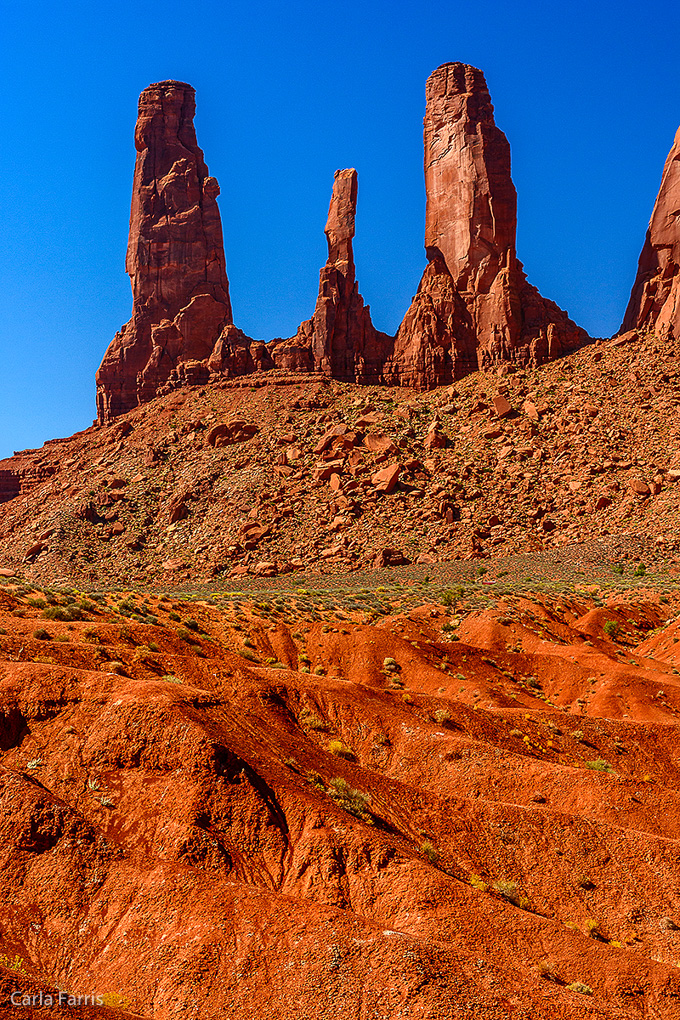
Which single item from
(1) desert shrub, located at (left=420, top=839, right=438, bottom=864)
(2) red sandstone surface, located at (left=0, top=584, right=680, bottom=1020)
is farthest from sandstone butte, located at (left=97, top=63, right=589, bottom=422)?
(1) desert shrub, located at (left=420, top=839, right=438, bottom=864)

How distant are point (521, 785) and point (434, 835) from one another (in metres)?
3.95

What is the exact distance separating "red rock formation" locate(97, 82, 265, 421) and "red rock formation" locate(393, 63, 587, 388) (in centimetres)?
2326

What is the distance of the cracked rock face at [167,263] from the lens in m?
92.6

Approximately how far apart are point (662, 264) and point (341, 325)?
30.8m

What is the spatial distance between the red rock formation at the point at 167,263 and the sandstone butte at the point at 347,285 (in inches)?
5.6

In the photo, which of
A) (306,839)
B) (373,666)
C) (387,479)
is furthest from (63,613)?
(387,479)

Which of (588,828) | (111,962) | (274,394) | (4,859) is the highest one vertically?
(274,394)

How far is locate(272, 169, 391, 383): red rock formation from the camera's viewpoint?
84312 millimetres

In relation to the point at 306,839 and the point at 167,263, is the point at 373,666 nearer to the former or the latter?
the point at 306,839

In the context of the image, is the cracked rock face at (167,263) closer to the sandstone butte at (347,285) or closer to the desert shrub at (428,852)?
the sandstone butte at (347,285)

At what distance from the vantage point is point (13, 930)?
12.0 meters

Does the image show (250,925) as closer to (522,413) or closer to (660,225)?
(522,413)

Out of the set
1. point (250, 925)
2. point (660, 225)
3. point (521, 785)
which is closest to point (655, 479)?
point (660, 225)

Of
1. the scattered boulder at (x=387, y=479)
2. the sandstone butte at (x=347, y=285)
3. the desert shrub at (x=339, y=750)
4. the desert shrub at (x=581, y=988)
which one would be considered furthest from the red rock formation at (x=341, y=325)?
the desert shrub at (x=581, y=988)
